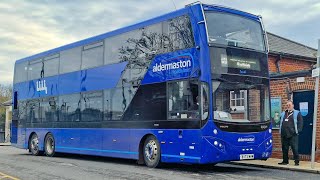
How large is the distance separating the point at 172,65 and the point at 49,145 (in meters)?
8.89

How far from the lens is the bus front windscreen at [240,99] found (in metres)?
11.1

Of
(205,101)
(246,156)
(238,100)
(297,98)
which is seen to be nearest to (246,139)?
(246,156)

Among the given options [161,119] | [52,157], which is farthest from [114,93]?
[52,157]

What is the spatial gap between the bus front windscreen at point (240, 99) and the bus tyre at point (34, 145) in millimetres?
10971

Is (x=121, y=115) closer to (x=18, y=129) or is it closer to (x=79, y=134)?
(x=79, y=134)

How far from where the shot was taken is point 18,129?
68.5ft

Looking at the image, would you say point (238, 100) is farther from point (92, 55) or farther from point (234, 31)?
point (92, 55)

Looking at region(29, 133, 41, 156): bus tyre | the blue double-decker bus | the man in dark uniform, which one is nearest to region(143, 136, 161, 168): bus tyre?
the blue double-decker bus

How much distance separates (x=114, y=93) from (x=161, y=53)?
8.87 feet

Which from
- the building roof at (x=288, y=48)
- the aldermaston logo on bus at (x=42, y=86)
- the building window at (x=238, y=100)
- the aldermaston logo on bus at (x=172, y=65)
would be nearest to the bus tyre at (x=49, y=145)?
the aldermaston logo on bus at (x=42, y=86)

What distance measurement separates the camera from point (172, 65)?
39.3ft

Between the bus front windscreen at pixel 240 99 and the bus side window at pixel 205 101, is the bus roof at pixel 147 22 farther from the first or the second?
the bus side window at pixel 205 101

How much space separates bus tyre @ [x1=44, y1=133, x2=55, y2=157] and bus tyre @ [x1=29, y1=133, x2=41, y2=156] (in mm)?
781

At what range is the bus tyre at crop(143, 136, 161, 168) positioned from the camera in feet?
40.7
